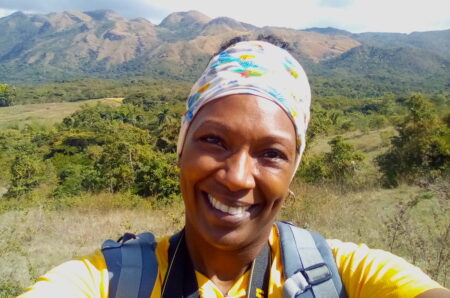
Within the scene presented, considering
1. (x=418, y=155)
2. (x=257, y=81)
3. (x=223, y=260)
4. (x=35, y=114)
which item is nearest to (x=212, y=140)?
(x=257, y=81)

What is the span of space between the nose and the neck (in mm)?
232

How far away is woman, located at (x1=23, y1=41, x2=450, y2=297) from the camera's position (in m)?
1.07

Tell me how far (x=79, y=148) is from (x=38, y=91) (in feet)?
242

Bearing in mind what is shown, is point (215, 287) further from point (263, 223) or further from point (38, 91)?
point (38, 91)

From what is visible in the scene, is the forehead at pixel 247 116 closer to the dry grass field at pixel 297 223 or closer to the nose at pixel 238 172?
the nose at pixel 238 172

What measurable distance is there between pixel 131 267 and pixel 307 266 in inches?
20.8

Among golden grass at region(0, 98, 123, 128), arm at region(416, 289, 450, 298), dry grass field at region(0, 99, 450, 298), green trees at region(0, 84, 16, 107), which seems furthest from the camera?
green trees at region(0, 84, 16, 107)

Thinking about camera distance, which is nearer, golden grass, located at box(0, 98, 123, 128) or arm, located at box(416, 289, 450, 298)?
arm, located at box(416, 289, 450, 298)

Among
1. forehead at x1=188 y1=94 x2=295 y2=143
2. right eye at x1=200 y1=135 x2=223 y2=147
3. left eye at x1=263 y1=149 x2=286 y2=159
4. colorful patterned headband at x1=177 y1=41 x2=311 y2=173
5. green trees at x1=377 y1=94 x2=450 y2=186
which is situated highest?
colorful patterned headband at x1=177 y1=41 x2=311 y2=173

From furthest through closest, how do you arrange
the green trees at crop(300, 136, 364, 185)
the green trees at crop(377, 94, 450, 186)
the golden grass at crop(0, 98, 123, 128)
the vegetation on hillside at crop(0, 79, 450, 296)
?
the golden grass at crop(0, 98, 123, 128)
the green trees at crop(300, 136, 364, 185)
the green trees at crop(377, 94, 450, 186)
the vegetation on hillside at crop(0, 79, 450, 296)

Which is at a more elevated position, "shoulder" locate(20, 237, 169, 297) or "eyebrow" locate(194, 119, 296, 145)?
"eyebrow" locate(194, 119, 296, 145)

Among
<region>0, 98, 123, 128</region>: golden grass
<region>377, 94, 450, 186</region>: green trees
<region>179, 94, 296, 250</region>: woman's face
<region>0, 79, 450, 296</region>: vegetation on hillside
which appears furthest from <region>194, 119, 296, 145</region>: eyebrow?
<region>0, 98, 123, 128</region>: golden grass

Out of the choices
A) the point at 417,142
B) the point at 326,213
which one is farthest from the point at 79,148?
the point at 326,213

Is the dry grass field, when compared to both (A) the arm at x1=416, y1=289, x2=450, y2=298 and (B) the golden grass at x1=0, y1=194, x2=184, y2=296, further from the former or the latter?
(A) the arm at x1=416, y1=289, x2=450, y2=298
